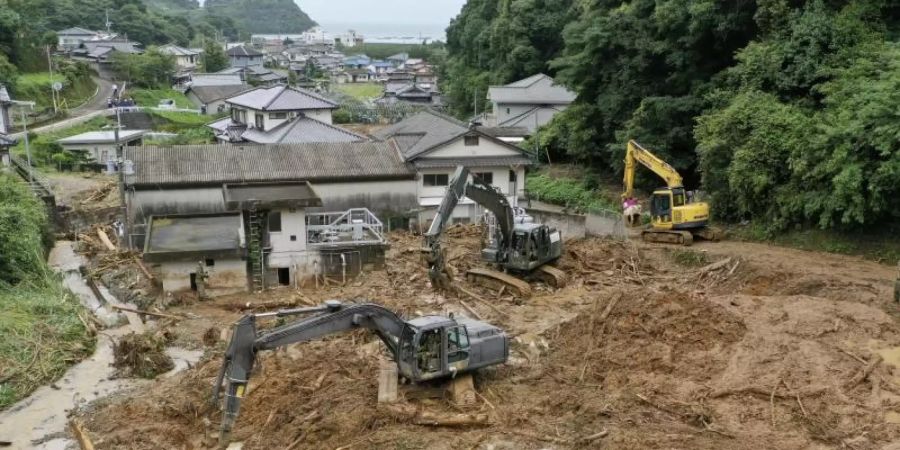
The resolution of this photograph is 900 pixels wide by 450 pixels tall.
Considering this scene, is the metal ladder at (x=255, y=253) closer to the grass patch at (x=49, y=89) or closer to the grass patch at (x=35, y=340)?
the grass patch at (x=35, y=340)

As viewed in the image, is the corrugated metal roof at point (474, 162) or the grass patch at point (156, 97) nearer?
the corrugated metal roof at point (474, 162)

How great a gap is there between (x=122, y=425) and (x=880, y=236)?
2194 cm

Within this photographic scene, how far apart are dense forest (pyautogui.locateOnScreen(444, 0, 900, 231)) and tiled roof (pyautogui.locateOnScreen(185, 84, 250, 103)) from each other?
40.8 metres

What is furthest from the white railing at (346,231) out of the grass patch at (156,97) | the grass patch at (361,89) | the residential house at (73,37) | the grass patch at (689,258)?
the residential house at (73,37)

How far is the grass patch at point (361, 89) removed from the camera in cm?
9407

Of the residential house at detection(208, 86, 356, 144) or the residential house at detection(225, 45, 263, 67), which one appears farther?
the residential house at detection(225, 45, 263, 67)

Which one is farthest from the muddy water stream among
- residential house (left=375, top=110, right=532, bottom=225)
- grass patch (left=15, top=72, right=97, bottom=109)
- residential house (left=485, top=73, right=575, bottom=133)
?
grass patch (left=15, top=72, right=97, bottom=109)

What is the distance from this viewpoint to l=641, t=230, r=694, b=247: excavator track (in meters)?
25.2

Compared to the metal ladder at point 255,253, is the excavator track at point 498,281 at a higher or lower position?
lower

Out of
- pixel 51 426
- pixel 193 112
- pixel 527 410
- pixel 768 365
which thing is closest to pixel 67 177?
pixel 193 112

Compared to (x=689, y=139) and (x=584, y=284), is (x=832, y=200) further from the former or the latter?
(x=689, y=139)

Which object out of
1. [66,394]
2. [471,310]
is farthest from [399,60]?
[66,394]

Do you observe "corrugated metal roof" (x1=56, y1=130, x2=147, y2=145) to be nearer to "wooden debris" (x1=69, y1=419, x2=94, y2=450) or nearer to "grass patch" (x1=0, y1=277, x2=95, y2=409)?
"grass patch" (x1=0, y1=277, x2=95, y2=409)

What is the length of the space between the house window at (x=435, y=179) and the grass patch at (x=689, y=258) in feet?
35.2
